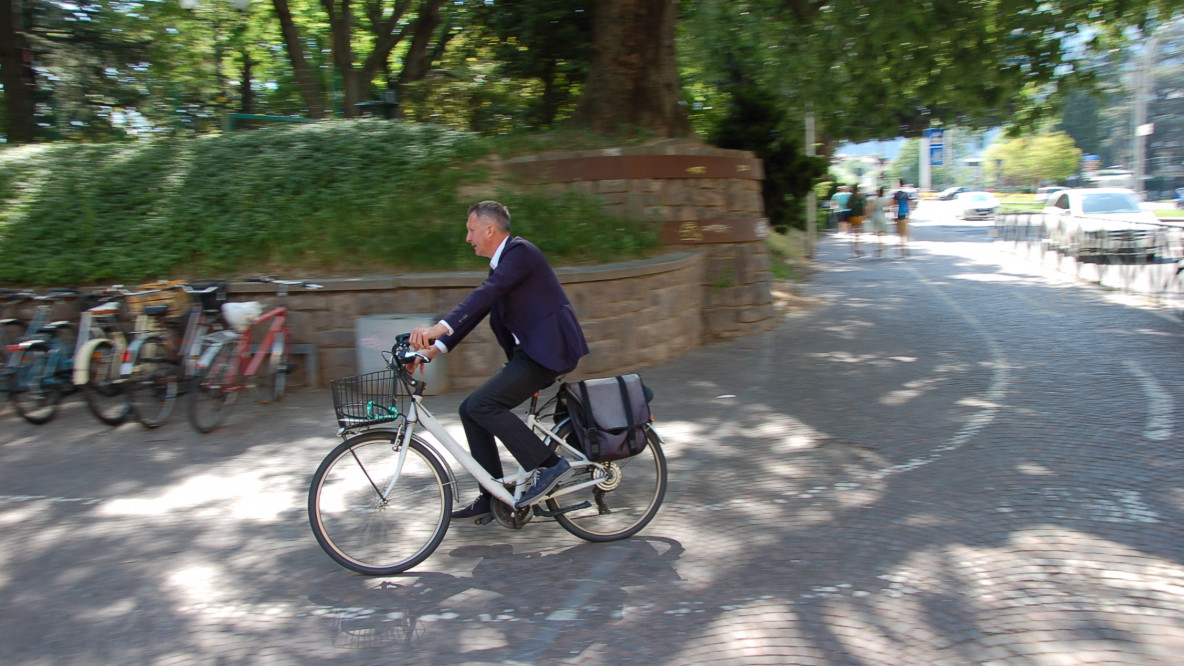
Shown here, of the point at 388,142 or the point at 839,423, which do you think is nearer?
the point at 839,423

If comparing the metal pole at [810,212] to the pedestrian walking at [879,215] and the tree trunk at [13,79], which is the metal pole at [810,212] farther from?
the tree trunk at [13,79]

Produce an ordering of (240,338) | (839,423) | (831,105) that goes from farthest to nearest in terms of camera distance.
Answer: (831,105), (240,338), (839,423)

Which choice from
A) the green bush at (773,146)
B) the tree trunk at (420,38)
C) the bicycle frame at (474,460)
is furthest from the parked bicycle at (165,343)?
the tree trunk at (420,38)

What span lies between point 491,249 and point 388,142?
6.94 metres

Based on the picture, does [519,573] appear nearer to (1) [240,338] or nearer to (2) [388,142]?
(1) [240,338]

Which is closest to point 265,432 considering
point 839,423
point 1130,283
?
point 839,423

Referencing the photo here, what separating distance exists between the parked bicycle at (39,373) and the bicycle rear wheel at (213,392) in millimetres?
1348

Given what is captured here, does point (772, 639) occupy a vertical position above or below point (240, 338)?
below

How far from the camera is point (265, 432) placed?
7539mm

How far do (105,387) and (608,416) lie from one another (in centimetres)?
511

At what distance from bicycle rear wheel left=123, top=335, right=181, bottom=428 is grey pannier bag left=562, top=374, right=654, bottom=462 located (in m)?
4.47

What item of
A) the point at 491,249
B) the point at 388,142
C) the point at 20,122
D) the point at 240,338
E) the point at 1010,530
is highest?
the point at 20,122

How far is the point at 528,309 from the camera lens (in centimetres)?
467

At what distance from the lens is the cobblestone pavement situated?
383 centimetres
